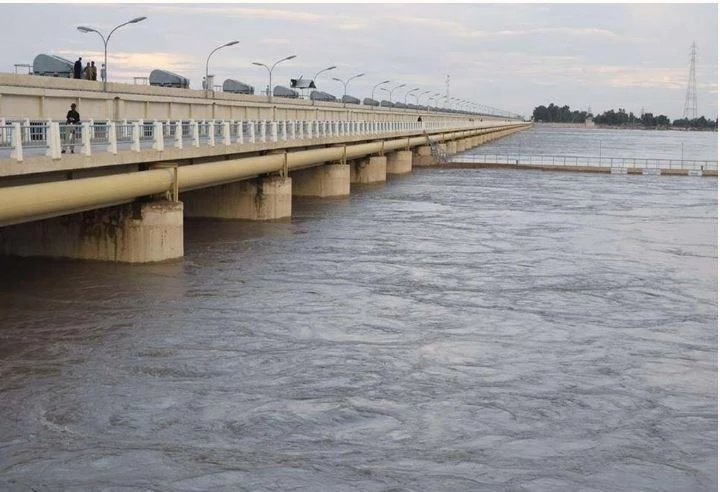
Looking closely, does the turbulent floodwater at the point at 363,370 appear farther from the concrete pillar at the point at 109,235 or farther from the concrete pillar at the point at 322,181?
the concrete pillar at the point at 322,181

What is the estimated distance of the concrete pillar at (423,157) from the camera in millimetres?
77206

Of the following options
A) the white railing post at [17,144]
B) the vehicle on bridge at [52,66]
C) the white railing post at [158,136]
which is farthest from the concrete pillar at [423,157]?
the white railing post at [17,144]

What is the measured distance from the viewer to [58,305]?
19656 mm

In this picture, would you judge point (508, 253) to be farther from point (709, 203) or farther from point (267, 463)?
point (709, 203)

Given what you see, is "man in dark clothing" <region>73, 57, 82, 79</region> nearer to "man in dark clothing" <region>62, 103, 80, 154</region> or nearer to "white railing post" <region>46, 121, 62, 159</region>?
"man in dark clothing" <region>62, 103, 80, 154</region>

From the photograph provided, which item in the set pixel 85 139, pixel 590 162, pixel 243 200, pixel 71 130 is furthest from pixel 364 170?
pixel 590 162

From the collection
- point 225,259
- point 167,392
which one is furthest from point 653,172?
point 167,392

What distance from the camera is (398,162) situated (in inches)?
2638

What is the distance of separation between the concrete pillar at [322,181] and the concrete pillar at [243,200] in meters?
10.0

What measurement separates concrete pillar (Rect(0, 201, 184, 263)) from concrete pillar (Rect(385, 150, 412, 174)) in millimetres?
42934

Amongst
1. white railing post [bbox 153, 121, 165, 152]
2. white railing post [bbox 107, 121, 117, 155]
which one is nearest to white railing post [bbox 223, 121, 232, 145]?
white railing post [bbox 153, 121, 165, 152]

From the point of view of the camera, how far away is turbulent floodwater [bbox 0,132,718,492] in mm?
11203

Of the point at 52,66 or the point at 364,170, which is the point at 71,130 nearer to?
the point at 52,66

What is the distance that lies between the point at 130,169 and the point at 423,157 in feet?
183
